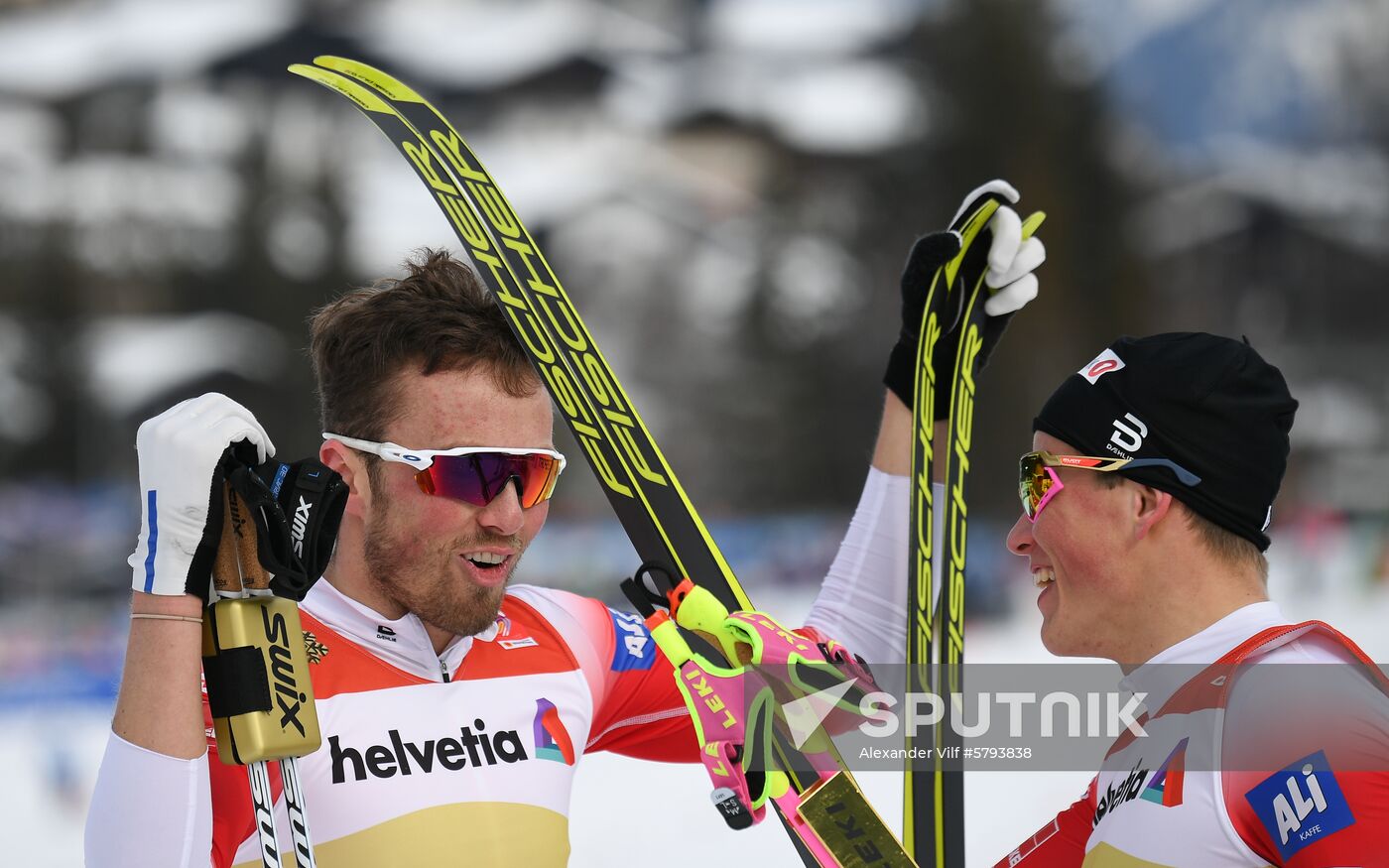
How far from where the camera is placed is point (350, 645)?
2.38m

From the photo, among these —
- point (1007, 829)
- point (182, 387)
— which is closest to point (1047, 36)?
point (182, 387)

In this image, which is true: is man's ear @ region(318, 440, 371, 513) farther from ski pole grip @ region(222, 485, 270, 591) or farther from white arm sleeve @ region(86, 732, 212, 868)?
white arm sleeve @ region(86, 732, 212, 868)

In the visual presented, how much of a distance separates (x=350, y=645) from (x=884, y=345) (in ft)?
83.5

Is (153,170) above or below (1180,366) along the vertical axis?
above

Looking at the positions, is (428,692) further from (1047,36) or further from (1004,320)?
(1047,36)

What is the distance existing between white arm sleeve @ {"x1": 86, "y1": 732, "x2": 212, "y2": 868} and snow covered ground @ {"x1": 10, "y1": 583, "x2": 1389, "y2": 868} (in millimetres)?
2062

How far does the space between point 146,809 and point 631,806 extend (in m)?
3.03

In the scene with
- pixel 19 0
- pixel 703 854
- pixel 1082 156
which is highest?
pixel 19 0

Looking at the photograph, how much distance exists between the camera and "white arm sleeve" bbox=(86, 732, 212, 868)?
179 cm

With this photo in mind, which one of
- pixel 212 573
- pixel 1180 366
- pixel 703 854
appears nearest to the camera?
pixel 212 573

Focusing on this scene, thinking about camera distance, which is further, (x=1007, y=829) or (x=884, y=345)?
(x=884, y=345)

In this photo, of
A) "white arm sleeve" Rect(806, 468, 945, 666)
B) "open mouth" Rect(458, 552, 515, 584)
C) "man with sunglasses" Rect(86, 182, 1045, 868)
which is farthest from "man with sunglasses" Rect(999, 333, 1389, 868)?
"open mouth" Rect(458, 552, 515, 584)

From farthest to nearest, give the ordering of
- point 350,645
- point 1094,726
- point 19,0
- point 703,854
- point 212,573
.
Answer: point 19,0 < point 703,854 < point 1094,726 < point 350,645 < point 212,573

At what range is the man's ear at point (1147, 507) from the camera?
2.18 meters
